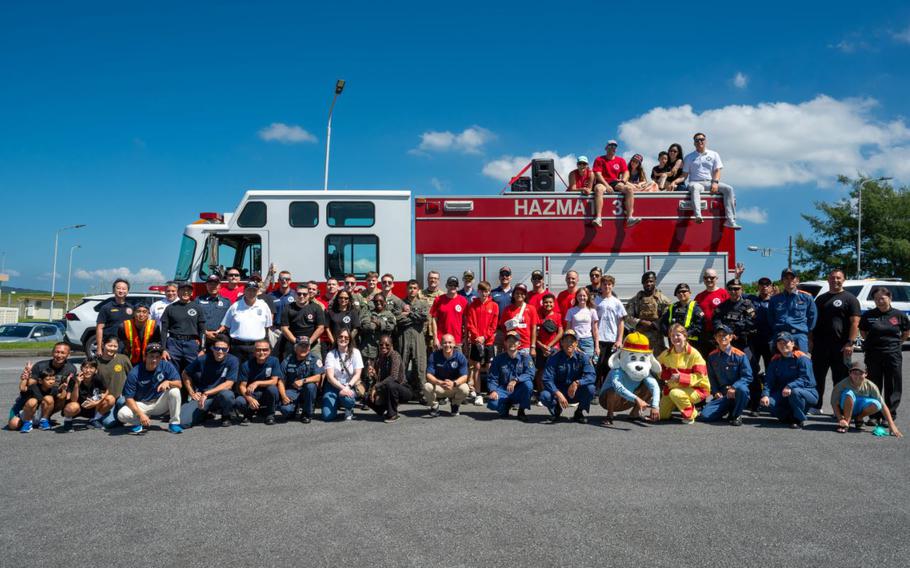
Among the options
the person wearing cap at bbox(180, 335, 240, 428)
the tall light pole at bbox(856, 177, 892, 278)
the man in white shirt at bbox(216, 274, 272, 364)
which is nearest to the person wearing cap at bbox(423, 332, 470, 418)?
the man in white shirt at bbox(216, 274, 272, 364)

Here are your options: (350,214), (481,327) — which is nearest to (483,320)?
(481,327)

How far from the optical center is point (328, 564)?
12.7ft

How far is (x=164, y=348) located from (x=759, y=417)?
849 centimetres

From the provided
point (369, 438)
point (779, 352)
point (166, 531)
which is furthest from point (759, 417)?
point (166, 531)

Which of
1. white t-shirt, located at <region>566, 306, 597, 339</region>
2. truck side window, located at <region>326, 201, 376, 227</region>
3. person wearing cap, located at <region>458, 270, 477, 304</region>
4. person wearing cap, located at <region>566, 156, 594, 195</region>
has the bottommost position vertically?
white t-shirt, located at <region>566, 306, 597, 339</region>

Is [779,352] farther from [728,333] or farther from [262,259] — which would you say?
[262,259]

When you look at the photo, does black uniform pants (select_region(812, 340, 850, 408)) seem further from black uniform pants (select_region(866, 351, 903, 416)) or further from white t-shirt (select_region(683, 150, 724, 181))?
white t-shirt (select_region(683, 150, 724, 181))

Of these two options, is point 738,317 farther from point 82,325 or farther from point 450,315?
point 82,325

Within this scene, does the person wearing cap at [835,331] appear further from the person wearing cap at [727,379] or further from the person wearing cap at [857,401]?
the person wearing cap at [727,379]

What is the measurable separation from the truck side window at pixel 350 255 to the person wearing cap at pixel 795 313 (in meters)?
6.49

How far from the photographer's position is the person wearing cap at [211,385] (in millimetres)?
8023

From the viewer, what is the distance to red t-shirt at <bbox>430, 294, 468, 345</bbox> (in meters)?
9.57

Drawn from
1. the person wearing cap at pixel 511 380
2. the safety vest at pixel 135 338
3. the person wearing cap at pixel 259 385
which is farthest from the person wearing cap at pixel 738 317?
the safety vest at pixel 135 338

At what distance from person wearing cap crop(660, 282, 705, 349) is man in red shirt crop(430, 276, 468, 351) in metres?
3.12
